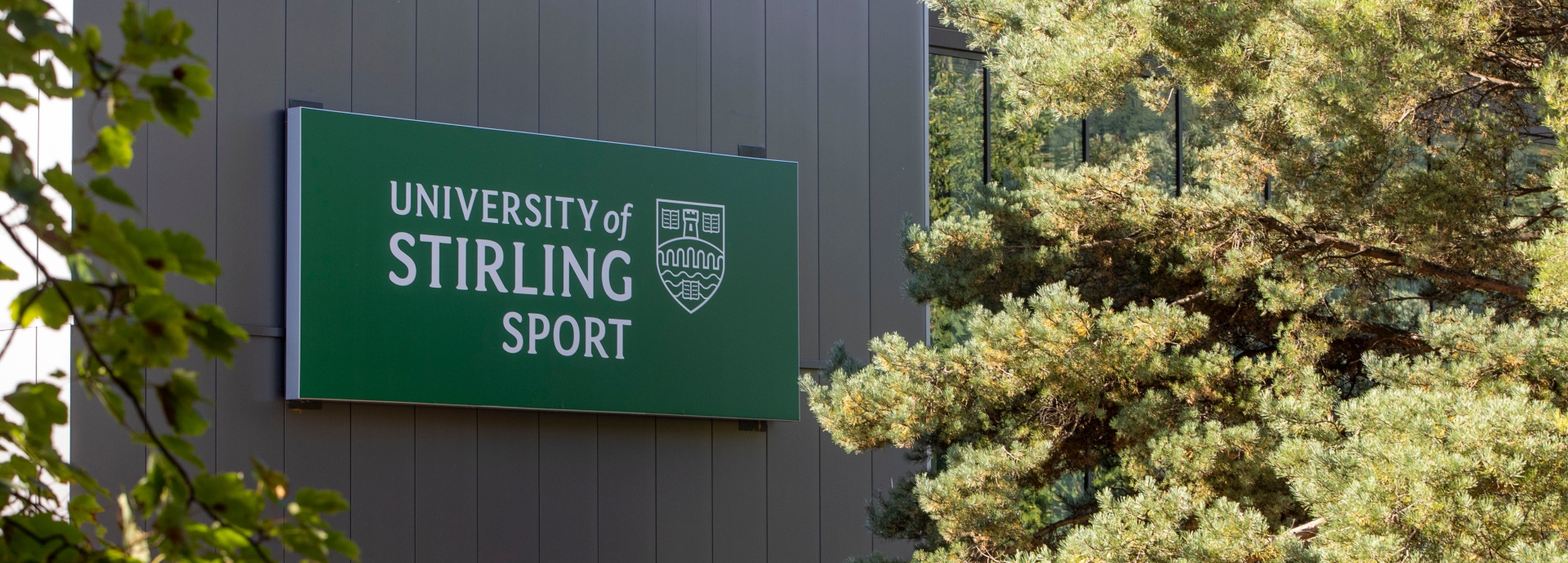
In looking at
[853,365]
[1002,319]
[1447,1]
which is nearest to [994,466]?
[1002,319]

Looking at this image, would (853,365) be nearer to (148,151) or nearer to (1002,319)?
Answer: (1002,319)

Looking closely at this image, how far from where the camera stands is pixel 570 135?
26.1ft

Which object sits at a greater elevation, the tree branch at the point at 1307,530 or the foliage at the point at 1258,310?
the foliage at the point at 1258,310

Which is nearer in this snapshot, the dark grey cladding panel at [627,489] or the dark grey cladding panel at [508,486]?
the dark grey cladding panel at [508,486]

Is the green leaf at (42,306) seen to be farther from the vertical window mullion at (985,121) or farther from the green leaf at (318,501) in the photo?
the vertical window mullion at (985,121)

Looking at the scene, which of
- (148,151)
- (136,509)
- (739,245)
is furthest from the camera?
(739,245)

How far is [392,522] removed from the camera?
7156 mm

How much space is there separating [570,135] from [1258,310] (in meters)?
3.78

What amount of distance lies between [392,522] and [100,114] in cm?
237

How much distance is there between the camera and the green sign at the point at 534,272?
701 centimetres

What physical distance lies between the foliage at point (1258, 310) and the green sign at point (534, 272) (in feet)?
3.61

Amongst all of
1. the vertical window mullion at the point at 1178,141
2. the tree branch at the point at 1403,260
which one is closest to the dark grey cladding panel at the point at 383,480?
the tree branch at the point at 1403,260

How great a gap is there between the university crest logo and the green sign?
1cm

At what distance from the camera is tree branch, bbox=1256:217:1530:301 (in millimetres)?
6488
